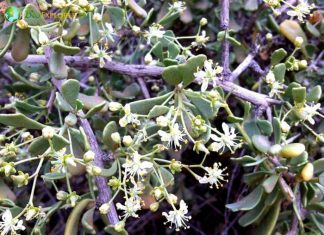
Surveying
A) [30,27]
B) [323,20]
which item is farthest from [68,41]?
[323,20]

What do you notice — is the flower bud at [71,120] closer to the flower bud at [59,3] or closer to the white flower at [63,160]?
the white flower at [63,160]

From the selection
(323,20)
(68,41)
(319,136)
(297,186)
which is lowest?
(297,186)

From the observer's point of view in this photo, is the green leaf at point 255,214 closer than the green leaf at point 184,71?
No

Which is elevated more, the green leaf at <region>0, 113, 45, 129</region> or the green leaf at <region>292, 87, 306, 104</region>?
the green leaf at <region>0, 113, 45, 129</region>

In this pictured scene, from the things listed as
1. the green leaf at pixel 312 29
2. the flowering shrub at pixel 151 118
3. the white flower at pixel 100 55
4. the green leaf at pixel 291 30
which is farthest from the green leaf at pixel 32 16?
the green leaf at pixel 312 29

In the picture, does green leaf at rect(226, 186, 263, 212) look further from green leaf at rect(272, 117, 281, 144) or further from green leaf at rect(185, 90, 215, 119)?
green leaf at rect(185, 90, 215, 119)

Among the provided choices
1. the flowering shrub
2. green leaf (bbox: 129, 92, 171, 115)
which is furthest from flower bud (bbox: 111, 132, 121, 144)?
green leaf (bbox: 129, 92, 171, 115)

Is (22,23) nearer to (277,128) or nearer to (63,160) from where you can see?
(63,160)

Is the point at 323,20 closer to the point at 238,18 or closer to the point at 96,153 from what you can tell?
the point at 238,18

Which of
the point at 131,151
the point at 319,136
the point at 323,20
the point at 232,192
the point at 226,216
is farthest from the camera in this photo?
the point at 232,192
